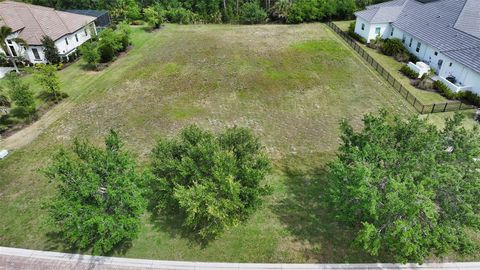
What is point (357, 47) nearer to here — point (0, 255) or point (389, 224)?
point (389, 224)

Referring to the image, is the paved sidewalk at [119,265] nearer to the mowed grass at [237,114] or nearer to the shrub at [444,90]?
the mowed grass at [237,114]

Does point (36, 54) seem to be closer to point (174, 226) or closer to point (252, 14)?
point (174, 226)

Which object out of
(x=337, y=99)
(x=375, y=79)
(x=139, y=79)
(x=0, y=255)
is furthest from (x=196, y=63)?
(x=0, y=255)

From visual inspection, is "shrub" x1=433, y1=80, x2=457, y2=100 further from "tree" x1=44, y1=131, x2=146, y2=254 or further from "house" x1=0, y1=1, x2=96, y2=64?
"house" x1=0, y1=1, x2=96, y2=64

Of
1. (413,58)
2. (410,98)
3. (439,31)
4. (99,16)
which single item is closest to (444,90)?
(410,98)

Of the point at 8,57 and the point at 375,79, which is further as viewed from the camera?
the point at 8,57

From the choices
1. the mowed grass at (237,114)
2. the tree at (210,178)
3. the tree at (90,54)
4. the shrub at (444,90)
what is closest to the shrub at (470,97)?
the shrub at (444,90)

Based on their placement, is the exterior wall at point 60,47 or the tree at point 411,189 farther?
the exterior wall at point 60,47
